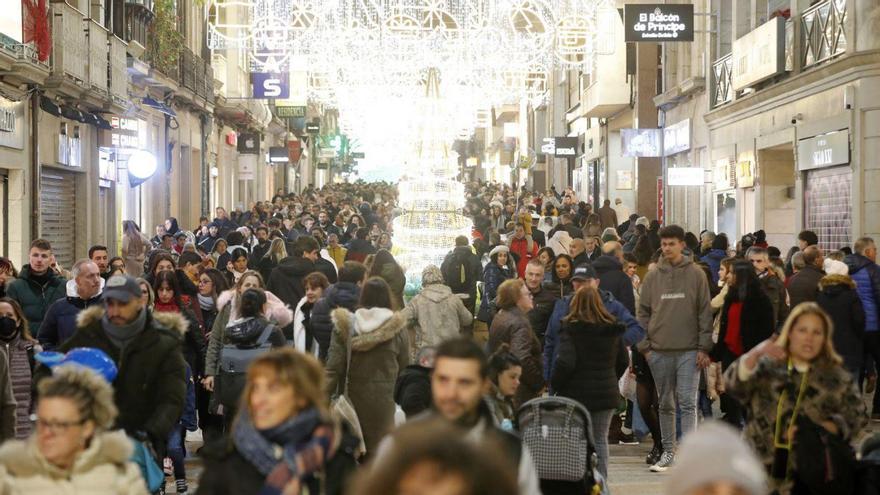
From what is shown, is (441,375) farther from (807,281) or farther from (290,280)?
(290,280)

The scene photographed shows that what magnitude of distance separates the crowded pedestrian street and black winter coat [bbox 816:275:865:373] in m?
0.02

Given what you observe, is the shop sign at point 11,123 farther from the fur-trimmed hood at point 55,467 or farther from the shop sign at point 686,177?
the fur-trimmed hood at point 55,467

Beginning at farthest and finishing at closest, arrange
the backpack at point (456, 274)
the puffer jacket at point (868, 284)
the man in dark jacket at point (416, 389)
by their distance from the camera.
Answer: the backpack at point (456, 274) → the puffer jacket at point (868, 284) → the man in dark jacket at point (416, 389)

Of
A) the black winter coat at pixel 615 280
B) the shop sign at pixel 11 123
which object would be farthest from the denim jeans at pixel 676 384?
the shop sign at pixel 11 123

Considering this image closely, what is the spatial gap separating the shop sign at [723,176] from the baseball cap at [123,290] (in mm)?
21753

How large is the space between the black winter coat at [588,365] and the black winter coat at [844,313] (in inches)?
129

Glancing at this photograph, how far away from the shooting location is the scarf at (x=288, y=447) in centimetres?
446

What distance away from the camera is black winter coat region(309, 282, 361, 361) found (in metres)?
9.92

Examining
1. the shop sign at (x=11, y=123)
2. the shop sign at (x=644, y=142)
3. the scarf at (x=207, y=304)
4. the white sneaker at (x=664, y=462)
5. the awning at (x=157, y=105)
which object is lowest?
the white sneaker at (x=664, y=462)

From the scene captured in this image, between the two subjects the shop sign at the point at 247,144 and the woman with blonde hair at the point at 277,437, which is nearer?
the woman with blonde hair at the point at 277,437

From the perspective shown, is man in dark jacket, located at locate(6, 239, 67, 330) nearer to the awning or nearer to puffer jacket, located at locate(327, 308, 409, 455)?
puffer jacket, located at locate(327, 308, 409, 455)

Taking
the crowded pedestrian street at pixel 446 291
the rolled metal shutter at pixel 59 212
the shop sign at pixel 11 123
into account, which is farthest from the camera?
the rolled metal shutter at pixel 59 212

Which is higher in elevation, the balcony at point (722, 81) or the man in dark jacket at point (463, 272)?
the balcony at point (722, 81)

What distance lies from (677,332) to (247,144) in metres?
39.6
